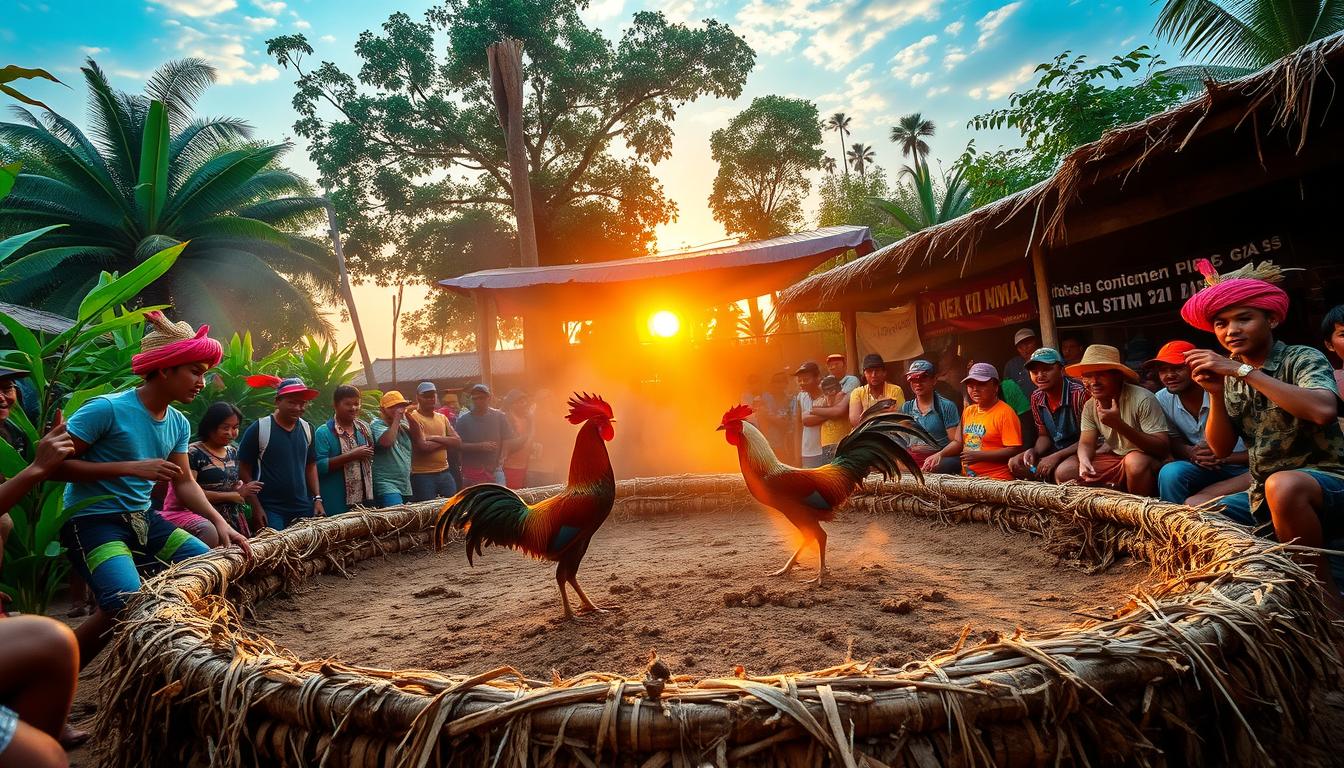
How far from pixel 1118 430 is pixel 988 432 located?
1.04 metres

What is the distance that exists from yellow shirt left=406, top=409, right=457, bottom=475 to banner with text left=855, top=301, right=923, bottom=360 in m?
6.77

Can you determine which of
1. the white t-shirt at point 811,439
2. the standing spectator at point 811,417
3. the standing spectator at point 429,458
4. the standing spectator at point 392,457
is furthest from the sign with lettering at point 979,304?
the standing spectator at point 392,457

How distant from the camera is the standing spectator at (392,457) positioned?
221 inches

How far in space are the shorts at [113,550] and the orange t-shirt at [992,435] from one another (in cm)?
473

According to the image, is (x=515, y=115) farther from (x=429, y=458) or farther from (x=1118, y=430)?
(x=1118, y=430)

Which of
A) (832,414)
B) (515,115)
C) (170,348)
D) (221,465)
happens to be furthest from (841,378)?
(515,115)

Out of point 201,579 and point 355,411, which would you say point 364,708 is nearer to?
point 201,579

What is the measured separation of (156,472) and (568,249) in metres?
16.4

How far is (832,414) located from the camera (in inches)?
249

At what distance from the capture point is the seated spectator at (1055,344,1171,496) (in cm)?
366

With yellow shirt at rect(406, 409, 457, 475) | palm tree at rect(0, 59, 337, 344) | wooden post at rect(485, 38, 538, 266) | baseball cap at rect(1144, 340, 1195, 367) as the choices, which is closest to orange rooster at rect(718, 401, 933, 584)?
baseball cap at rect(1144, 340, 1195, 367)

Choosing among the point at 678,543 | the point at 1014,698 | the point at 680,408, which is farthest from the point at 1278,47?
the point at 1014,698

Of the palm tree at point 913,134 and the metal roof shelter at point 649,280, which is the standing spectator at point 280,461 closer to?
the metal roof shelter at point 649,280

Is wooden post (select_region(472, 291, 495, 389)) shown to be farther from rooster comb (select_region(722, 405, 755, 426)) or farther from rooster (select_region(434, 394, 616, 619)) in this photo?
rooster (select_region(434, 394, 616, 619))
